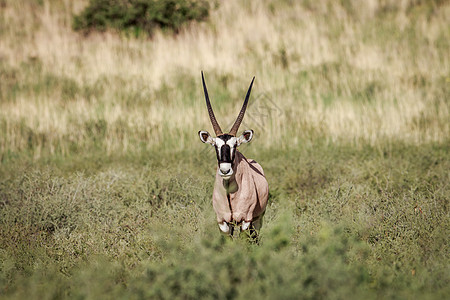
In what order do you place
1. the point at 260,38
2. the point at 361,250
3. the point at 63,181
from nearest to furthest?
the point at 361,250, the point at 63,181, the point at 260,38

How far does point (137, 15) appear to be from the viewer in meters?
17.8

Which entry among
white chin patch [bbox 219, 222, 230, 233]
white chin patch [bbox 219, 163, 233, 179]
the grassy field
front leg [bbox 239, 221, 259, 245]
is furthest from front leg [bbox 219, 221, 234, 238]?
white chin patch [bbox 219, 163, 233, 179]

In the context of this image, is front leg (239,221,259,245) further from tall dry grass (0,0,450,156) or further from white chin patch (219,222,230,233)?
tall dry grass (0,0,450,156)

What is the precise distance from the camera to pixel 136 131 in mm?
11680

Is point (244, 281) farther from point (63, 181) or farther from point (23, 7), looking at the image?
point (23, 7)

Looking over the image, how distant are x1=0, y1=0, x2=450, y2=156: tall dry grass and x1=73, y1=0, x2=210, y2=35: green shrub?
1.55ft

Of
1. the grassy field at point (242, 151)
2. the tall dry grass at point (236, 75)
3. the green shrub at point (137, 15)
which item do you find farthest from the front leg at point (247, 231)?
the green shrub at point (137, 15)

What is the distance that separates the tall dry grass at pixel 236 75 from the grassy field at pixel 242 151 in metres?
0.06

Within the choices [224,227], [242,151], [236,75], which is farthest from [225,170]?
[236,75]

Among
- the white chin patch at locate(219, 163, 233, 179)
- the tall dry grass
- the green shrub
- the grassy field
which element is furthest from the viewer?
the green shrub

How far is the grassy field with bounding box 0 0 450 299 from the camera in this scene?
4406 millimetres

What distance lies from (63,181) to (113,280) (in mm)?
Answer: 3485

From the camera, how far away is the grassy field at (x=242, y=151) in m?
4.41

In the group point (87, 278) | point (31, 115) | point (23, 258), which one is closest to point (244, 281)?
point (87, 278)
